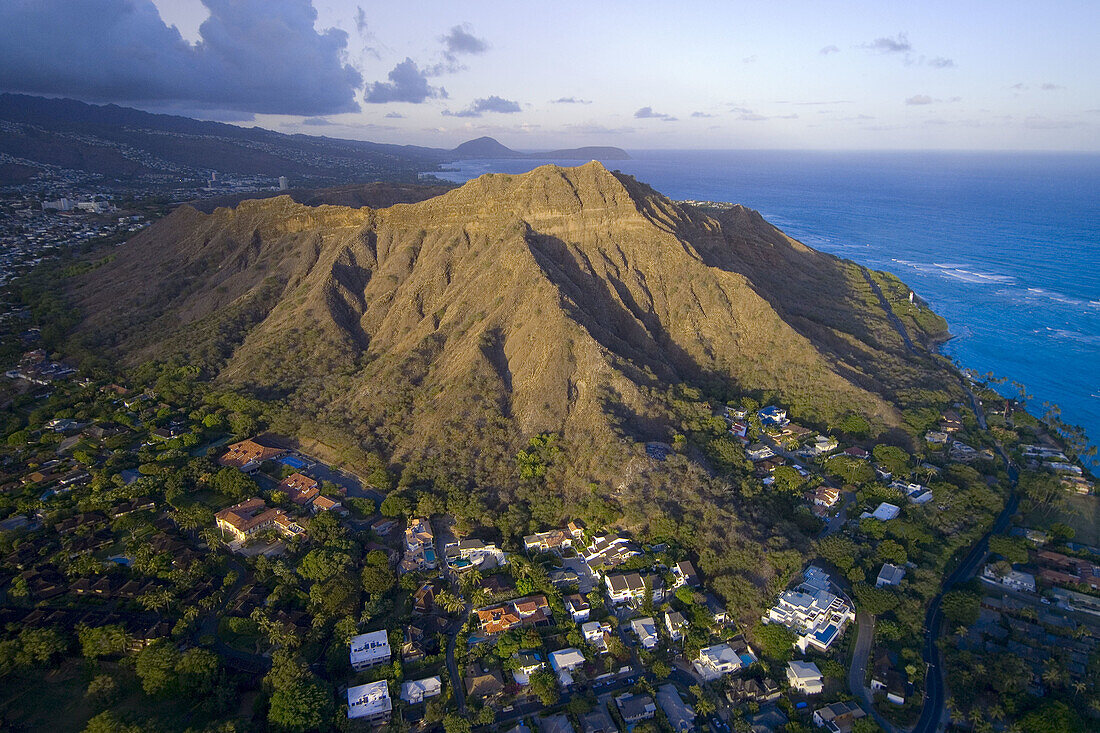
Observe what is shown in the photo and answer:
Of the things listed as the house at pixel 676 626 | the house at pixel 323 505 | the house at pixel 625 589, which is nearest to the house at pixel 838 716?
the house at pixel 676 626

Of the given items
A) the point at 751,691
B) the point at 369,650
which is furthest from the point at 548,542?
the point at 751,691

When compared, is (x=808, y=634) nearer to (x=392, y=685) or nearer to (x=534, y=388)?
(x=392, y=685)

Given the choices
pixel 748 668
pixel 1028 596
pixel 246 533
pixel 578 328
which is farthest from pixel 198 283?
pixel 1028 596

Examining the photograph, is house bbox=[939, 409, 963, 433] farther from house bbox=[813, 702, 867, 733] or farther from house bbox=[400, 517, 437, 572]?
house bbox=[400, 517, 437, 572]

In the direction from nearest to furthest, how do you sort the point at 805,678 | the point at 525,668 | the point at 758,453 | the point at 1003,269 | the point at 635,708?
the point at 635,708 < the point at 805,678 < the point at 525,668 < the point at 758,453 < the point at 1003,269

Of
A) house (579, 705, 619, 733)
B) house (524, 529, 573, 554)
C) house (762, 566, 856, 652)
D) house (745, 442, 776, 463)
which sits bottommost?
house (579, 705, 619, 733)

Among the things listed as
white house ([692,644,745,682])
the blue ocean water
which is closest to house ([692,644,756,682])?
white house ([692,644,745,682])

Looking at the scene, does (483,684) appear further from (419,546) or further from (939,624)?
(939,624)
